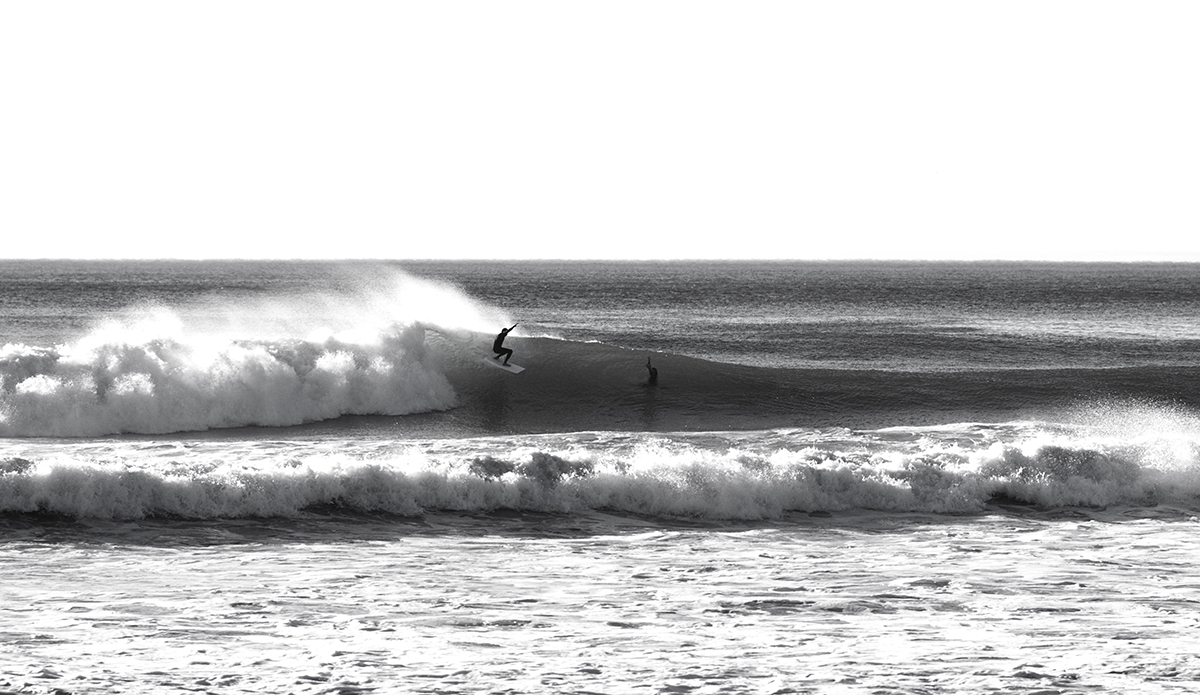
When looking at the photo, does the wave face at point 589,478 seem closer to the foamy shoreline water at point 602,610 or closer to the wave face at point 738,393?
the foamy shoreline water at point 602,610

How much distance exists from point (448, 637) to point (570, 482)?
471 cm

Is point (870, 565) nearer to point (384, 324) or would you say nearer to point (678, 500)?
point (678, 500)

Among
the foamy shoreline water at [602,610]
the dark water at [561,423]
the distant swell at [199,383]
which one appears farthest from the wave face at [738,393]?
the foamy shoreline water at [602,610]

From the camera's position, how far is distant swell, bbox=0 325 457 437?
645 inches

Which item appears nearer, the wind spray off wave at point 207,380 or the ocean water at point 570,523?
the ocean water at point 570,523

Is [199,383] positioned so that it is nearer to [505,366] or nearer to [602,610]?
[505,366]

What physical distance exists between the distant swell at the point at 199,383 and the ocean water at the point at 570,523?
0.05 meters

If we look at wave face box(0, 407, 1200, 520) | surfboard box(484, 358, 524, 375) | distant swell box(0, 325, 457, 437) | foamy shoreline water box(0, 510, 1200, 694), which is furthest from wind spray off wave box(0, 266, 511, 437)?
foamy shoreline water box(0, 510, 1200, 694)

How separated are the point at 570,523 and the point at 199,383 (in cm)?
939

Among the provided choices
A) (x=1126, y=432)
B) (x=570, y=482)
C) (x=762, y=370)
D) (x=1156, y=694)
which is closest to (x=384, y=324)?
(x=762, y=370)

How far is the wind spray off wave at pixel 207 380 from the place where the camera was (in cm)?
1642

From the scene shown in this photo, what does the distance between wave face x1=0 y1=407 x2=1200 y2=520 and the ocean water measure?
0.04m

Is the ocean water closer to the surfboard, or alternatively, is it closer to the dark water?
the dark water

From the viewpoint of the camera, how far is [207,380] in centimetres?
1788
